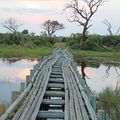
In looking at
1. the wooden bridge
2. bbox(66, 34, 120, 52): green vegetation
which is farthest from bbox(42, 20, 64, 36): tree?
the wooden bridge

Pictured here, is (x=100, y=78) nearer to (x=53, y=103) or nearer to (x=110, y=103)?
(x=110, y=103)

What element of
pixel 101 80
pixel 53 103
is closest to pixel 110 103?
pixel 53 103

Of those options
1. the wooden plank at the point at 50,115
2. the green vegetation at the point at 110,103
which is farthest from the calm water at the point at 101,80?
the wooden plank at the point at 50,115

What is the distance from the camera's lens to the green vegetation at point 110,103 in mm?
11995

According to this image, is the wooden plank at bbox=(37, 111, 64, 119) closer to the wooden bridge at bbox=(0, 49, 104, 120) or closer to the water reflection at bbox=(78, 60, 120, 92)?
the wooden bridge at bbox=(0, 49, 104, 120)

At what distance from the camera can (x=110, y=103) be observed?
13.1 metres

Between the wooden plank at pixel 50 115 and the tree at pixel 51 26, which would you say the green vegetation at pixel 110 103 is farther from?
the tree at pixel 51 26

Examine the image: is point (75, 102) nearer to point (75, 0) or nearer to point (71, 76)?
point (71, 76)

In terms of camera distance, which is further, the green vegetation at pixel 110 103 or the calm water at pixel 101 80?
the calm water at pixel 101 80

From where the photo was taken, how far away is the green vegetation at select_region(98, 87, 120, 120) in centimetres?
1199

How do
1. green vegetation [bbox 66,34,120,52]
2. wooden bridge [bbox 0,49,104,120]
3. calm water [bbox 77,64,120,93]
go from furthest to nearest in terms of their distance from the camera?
green vegetation [bbox 66,34,120,52]
calm water [bbox 77,64,120,93]
wooden bridge [bbox 0,49,104,120]

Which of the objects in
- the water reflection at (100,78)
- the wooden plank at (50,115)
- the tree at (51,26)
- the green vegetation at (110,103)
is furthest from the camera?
the tree at (51,26)

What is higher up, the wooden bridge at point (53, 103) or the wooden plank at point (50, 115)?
the wooden bridge at point (53, 103)

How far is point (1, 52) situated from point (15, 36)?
13.4 m
